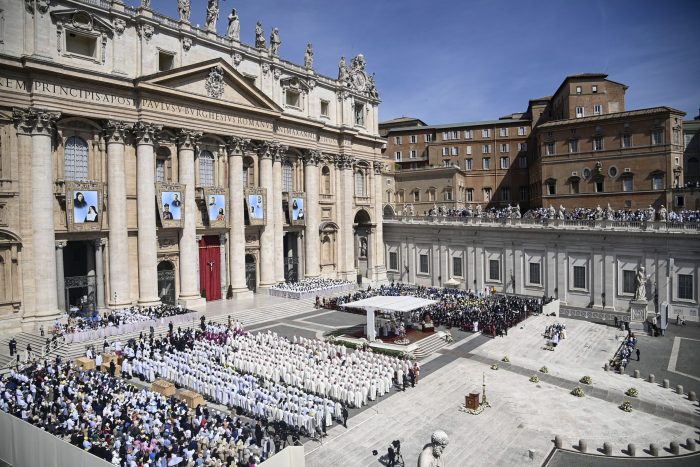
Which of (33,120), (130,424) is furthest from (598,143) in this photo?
(130,424)

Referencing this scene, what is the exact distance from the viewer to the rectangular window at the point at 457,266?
54.0 m

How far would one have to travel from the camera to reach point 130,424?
59.1 feet

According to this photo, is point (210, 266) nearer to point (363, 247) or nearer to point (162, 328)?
point (162, 328)

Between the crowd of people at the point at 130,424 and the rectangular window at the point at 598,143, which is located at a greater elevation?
the rectangular window at the point at 598,143

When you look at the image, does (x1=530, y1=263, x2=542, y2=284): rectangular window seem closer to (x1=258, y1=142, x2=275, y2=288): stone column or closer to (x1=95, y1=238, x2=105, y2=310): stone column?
(x1=258, y1=142, x2=275, y2=288): stone column

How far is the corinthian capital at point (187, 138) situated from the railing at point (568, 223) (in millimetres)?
27261

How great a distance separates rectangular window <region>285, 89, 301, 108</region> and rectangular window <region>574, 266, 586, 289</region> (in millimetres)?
32671

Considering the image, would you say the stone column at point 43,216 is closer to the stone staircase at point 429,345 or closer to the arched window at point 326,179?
the stone staircase at point 429,345

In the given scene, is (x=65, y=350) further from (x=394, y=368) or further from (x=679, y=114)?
(x=679, y=114)

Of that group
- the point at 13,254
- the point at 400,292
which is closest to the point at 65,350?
the point at 13,254

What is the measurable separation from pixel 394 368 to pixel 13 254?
1043 inches

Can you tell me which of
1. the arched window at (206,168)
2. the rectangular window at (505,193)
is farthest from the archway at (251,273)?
the rectangular window at (505,193)

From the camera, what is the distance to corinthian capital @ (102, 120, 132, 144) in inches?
1460

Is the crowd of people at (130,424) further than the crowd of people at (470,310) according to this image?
No
